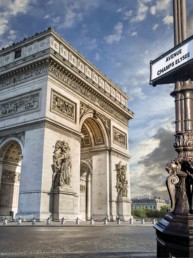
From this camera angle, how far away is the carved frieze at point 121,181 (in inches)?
1099

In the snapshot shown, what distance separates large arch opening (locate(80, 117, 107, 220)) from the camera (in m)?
27.4

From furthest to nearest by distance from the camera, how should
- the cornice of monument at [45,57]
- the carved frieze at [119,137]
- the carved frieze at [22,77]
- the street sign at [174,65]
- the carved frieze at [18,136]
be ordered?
the carved frieze at [119,137], the cornice of monument at [45,57], the carved frieze at [22,77], the carved frieze at [18,136], the street sign at [174,65]

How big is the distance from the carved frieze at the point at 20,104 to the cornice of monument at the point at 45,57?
6.74ft

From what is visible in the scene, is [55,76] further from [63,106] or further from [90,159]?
[90,159]

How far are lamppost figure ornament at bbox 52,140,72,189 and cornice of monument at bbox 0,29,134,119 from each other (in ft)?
19.4

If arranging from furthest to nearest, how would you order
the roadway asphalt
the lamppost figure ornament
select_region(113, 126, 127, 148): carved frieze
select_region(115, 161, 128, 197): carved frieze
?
select_region(113, 126, 127, 148): carved frieze
select_region(115, 161, 128, 197): carved frieze
the lamppost figure ornament
the roadway asphalt

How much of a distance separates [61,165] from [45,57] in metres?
7.45

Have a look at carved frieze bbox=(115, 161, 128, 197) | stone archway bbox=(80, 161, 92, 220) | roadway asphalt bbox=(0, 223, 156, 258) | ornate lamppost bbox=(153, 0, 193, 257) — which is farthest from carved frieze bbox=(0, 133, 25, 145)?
ornate lamppost bbox=(153, 0, 193, 257)

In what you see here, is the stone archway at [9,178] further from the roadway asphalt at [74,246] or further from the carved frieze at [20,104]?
the roadway asphalt at [74,246]

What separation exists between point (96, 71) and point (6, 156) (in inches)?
444

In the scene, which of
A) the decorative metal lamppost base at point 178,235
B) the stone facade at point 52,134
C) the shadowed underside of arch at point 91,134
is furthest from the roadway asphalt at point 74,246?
the shadowed underside of arch at point 91,134

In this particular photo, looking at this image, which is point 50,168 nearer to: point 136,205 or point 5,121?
point 5,121

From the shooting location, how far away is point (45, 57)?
20797 mm

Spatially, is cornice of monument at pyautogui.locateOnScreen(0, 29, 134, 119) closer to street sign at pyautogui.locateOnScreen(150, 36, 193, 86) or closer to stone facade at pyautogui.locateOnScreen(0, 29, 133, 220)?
A: stone facade at pyautogui.locateOnScreen(0, 29, 133, 220)
